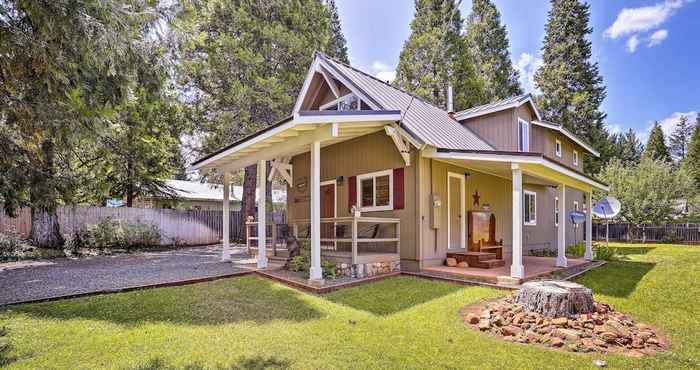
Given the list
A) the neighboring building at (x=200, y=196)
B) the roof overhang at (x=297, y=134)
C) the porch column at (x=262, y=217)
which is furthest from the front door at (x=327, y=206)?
the neighboring building at (x=200, y=196)

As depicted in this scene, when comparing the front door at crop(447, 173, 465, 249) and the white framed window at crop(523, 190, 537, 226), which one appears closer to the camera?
the front door at crop(447, 173, 465, 249)

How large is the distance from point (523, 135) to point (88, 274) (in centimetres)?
1321

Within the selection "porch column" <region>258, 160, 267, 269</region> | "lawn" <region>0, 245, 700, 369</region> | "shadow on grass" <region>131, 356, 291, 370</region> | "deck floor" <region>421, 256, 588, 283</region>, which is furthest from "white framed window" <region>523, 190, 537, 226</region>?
"shadow on grass" <region>131, 356, 291, 370</region>

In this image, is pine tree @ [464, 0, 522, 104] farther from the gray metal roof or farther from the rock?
the rock

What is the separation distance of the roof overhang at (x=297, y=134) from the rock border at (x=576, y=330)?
3739 millimetres

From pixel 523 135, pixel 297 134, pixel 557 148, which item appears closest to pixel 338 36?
pixel 557 148

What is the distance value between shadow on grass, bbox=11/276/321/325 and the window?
32.0ft

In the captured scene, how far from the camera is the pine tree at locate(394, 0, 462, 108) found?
70.3ft

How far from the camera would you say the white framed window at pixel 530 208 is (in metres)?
12.7

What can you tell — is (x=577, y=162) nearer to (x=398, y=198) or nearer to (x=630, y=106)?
(x=398, y=198)

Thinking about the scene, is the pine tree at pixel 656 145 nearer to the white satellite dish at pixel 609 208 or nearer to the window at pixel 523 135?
the white satellite dish at pixel 609 208

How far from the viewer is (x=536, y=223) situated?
1330cm

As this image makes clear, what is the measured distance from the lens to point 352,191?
967 cm

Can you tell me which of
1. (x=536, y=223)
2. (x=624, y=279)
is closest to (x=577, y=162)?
(x=536, y=223)
